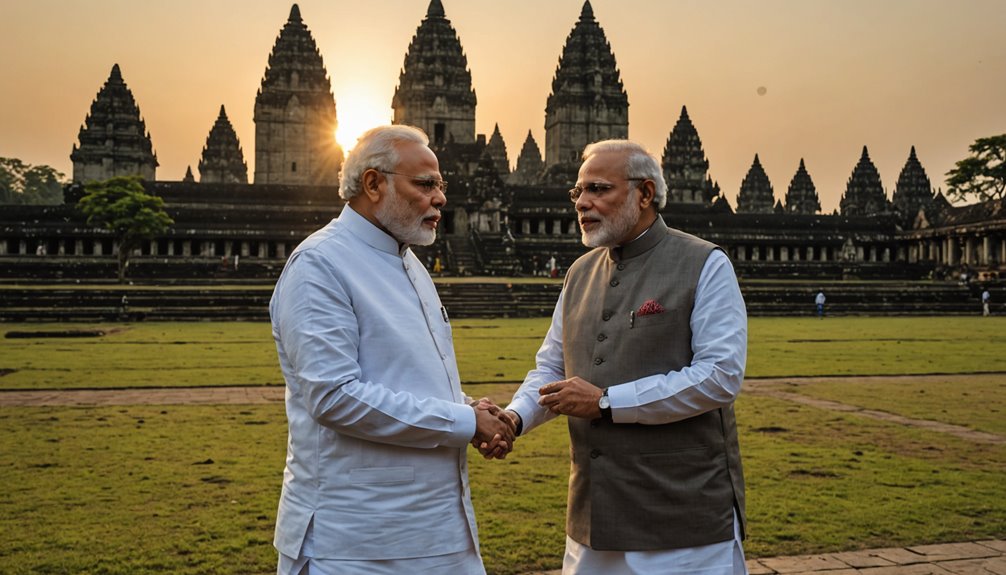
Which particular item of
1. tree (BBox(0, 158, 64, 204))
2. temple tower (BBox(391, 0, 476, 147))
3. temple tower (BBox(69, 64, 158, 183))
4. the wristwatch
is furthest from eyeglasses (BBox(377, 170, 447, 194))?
tree (BBox(0, 158, 64, 204))

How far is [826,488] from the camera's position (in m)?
7.34

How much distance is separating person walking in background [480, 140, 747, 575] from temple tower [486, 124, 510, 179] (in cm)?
8468

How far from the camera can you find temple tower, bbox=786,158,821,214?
317ft

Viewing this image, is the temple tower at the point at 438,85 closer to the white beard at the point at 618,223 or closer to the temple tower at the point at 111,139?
the temple tower at the point at 111,139

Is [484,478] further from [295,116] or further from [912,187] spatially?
[912,187]

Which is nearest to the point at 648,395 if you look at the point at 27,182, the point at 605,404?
the point at 605,404

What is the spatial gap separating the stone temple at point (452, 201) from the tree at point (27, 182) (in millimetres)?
42620

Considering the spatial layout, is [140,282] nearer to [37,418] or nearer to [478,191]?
[478,191]

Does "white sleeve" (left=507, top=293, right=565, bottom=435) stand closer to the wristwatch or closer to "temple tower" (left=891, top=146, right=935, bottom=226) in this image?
the wristwatch

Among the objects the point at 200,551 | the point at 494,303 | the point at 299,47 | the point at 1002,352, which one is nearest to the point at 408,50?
the point at 299,47

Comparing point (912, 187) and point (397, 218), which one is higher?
point (912, 187)

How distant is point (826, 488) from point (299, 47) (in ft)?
222

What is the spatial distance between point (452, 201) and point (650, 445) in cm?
5082

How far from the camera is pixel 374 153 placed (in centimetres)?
364
